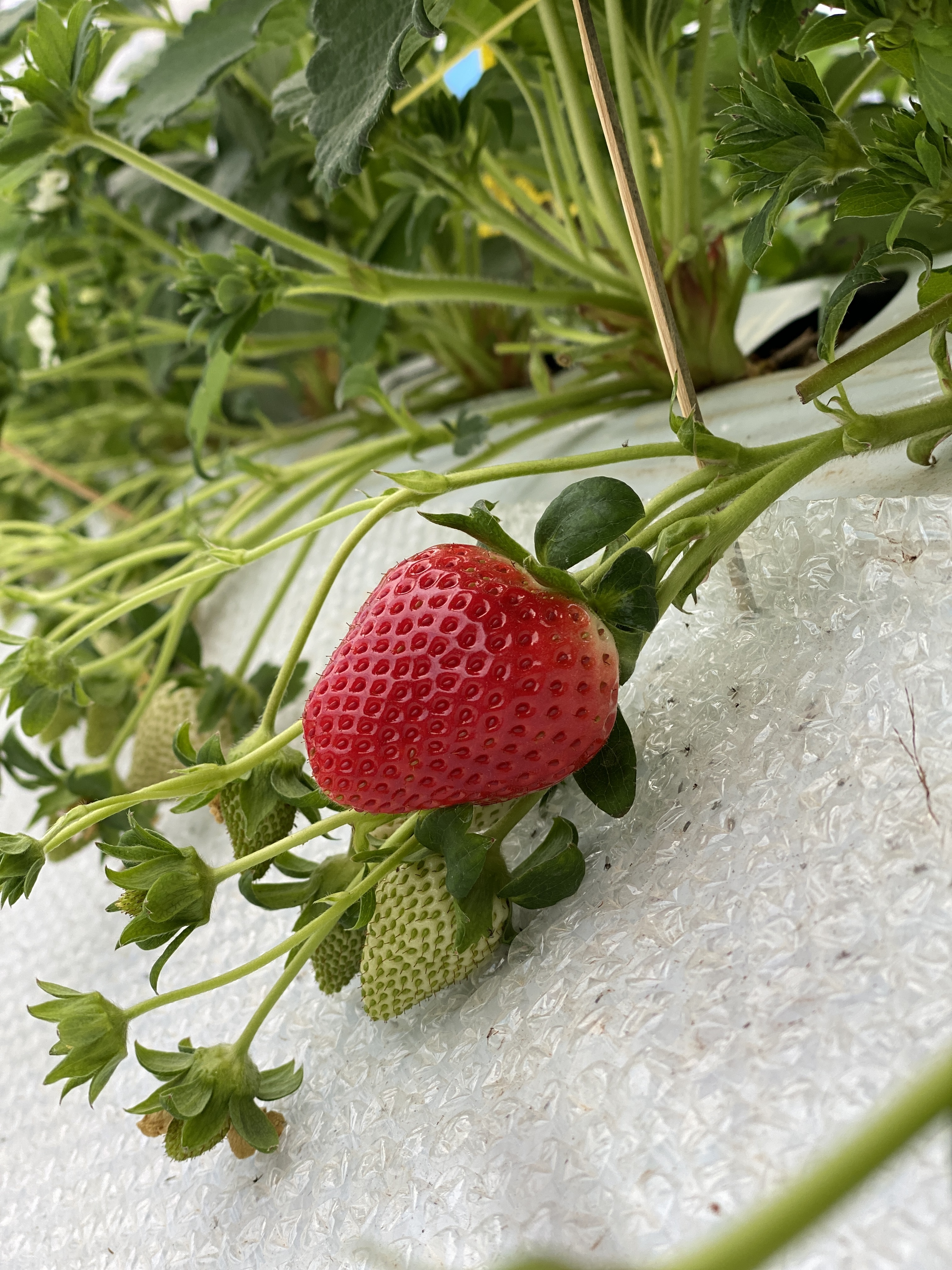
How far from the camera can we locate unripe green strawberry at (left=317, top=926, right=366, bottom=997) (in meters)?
0.35

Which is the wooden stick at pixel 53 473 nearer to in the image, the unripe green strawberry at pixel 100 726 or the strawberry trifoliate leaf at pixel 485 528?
the unripe green strawberry at pixel 100 726

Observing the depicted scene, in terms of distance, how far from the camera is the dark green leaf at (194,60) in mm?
507

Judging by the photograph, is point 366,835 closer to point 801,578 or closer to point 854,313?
point 801,578

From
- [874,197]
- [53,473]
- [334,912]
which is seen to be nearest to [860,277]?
[874,197]

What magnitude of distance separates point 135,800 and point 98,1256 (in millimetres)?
163

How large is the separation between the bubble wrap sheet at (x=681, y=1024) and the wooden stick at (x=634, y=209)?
0.06 meters

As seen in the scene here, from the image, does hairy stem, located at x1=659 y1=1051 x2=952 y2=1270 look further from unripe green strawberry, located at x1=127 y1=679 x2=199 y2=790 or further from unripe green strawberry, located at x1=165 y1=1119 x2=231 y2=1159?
unripe green strawberry, located at x1=127 y1=679 x2=199 y2=790

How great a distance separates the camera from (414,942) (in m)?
0.31

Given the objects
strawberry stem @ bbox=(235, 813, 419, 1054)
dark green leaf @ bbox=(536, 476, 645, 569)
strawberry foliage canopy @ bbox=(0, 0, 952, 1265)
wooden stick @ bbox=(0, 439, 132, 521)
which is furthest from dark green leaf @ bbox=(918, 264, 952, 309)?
wooden stick @ bbox=(0, 439, 132, 521)


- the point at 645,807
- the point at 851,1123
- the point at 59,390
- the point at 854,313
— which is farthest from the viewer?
the point at 59,390

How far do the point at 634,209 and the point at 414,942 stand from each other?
226 millimetres

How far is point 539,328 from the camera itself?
0.64 metres

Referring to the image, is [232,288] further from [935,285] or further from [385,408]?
[935,285]

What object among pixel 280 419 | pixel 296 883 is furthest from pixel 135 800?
pixel 280 419
